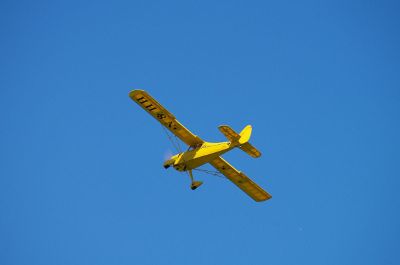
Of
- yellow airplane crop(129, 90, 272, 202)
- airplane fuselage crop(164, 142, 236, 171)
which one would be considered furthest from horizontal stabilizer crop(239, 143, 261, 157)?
airplane fuselage crop(164, 142, 236, 171)

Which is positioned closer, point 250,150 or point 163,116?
point 250,150

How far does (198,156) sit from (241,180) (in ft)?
16.6

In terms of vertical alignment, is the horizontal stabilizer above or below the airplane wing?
below

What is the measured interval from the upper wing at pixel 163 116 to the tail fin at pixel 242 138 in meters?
2.54

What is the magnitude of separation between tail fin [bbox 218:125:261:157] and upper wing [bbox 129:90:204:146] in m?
2.54

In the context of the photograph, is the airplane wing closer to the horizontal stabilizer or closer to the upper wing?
the upper wing

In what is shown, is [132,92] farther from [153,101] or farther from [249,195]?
[249,195]

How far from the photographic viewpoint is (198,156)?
116 ft

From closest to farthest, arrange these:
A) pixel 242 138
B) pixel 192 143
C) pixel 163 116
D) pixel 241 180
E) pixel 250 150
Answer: pixel 242 138, pixel 250 150, pixel 163 116, pixel 192 143, pixel 241 180

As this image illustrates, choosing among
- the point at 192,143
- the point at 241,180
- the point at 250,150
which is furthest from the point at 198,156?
the point at 241,180

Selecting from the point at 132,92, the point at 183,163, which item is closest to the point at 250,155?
the point at 183,163

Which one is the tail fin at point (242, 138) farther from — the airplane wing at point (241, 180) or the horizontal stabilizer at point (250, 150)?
the airplane wing at point (241, 180)

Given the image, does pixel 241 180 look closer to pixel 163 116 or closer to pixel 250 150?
pixel 250 150

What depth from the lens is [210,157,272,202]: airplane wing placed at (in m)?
38.4
